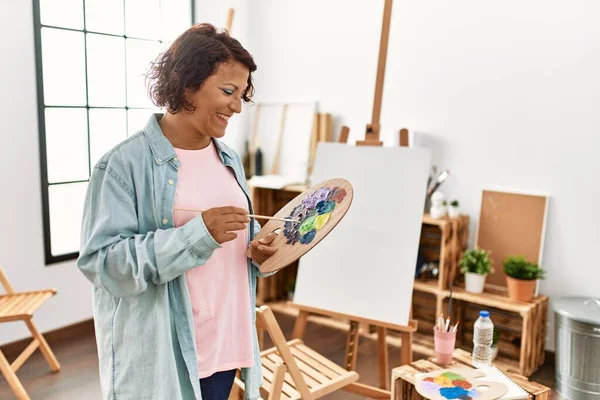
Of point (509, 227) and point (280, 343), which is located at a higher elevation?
point (509, 227)

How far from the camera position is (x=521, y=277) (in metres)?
3.18

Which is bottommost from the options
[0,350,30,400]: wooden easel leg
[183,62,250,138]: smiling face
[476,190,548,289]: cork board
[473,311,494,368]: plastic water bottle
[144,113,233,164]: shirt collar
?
[0,350,30,400]: wooden easel leg

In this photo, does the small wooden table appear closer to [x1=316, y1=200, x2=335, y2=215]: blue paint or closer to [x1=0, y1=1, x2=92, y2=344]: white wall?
[x1=316, y1=200, x2=335, y2=215]: blue paint

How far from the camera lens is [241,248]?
149 centimetres

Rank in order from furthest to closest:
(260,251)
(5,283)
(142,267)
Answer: (5,283) → (260,251) → (142,267)

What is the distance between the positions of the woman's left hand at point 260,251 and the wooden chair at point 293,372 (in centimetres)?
46

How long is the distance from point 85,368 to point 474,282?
2.40m

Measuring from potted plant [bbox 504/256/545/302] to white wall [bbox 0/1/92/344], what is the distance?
286cm

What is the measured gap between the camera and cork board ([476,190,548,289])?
3320 mm

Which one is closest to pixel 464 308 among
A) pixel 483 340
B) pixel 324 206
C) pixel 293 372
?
pixel 483 340

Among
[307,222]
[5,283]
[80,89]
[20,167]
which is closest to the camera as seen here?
[307,222]

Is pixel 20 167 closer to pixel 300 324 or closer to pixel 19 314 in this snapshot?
pixel 19 314

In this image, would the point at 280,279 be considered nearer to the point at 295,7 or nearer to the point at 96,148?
the point at 96,148

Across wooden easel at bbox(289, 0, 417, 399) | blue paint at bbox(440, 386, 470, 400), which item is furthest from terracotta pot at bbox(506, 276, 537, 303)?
blue paint at bbox(440, 386, 470, 400)
